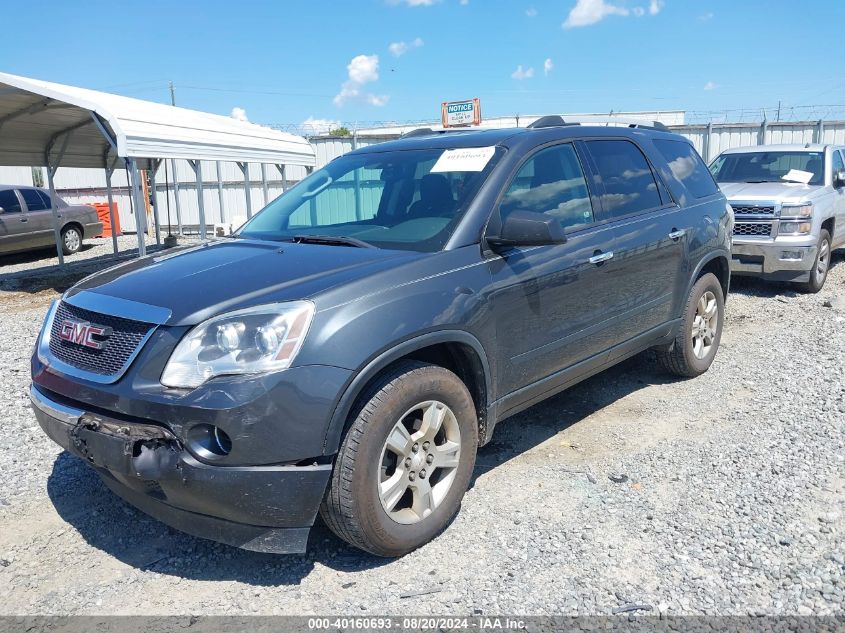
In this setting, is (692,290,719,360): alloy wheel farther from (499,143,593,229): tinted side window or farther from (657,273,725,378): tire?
(499,143,593,229): tinted side window

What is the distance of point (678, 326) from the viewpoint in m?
5.07

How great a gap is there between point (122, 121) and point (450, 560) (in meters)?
9.06

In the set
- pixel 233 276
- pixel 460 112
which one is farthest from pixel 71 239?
pixel 233 276

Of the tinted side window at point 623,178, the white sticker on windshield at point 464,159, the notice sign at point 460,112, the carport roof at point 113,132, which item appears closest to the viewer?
the white sticker on windshield at point 464,159

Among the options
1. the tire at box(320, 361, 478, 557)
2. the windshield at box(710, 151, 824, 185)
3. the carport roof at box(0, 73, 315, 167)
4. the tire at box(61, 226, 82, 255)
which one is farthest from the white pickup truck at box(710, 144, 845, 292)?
the tire at box(61, 226, 82, 255)

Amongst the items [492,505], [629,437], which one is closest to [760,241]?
[629,437]

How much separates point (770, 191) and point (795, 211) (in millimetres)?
535

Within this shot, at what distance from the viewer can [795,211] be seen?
838 cm

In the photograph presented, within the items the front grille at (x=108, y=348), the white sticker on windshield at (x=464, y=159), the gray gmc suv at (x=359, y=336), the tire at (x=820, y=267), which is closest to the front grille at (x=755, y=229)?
the tire at (x=820, y=267)

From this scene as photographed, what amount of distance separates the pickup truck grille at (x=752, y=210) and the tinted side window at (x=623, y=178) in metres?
4.51

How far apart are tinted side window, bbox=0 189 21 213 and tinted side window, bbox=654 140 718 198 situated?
1372 cm

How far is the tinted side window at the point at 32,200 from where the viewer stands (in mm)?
14484

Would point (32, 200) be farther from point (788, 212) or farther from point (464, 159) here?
point (788, 212)

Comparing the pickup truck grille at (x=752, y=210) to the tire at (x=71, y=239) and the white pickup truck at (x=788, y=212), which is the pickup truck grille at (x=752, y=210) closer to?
the white pickup truck at (x=788, y=212)
